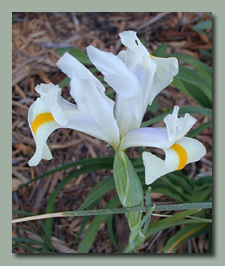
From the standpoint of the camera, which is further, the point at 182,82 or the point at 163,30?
the point at 163,30

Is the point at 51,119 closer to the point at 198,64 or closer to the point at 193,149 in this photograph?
the point at 193,149

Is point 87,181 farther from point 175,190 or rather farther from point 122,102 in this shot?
point 122,102

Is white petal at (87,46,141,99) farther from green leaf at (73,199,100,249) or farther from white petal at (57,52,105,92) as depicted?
green leaf at (73,199,100,249)

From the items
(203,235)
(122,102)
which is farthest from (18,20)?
(203,235)

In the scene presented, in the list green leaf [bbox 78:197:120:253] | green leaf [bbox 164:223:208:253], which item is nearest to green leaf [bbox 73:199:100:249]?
green leaf [bbox 78:197:120:253]

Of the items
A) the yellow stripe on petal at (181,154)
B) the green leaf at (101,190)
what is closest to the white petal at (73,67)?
the yellow stripe on petal at (181,154)

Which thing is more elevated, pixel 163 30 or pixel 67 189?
pixel 163 30

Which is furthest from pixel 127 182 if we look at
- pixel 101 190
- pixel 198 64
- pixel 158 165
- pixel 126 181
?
pixel 198 64
